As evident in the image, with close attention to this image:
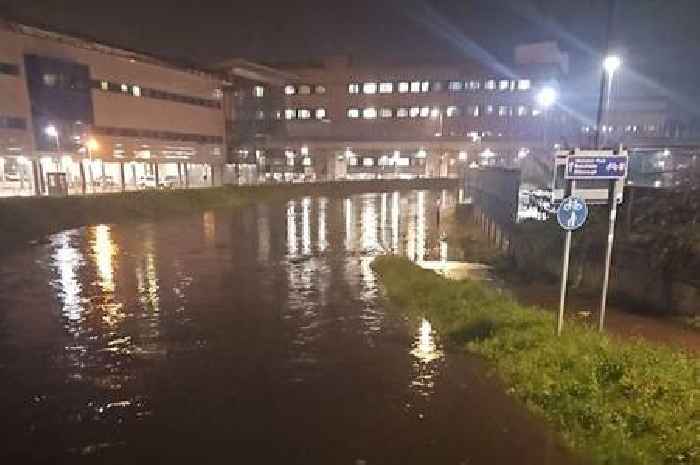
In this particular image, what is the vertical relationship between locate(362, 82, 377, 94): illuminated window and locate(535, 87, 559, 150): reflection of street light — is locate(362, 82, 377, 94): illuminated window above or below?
above

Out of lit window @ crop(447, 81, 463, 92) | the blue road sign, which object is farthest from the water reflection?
lit window @ crop(447, 81, 463, 92)

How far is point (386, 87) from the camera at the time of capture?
84.2 metres

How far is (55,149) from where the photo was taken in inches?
1631

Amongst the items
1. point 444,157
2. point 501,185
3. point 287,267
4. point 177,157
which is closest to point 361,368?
point 287,267

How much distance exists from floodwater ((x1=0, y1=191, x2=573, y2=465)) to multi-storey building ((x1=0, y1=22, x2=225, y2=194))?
22305 millimetres

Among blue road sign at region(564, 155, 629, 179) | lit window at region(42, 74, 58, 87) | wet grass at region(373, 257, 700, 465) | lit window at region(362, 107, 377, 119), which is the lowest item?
wet grass at region(373, 257, 700, 465)

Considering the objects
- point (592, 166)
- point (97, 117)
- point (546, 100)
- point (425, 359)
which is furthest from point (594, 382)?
point (97, 117)

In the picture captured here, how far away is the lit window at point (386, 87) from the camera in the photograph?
83938 mm

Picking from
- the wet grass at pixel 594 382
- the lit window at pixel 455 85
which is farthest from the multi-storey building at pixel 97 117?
the lit window at pixel 455 85

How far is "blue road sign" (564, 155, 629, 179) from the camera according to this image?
7910mm

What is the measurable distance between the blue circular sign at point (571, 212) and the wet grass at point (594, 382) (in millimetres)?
1916

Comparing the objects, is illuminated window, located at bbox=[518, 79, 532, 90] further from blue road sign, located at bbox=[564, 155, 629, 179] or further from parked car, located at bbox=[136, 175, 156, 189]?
blue road sign, located at bbox=[564, 155, 629, 179]

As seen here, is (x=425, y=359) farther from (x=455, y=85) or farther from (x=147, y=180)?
(x=455, y=85)

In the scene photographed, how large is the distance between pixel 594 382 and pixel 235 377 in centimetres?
536
